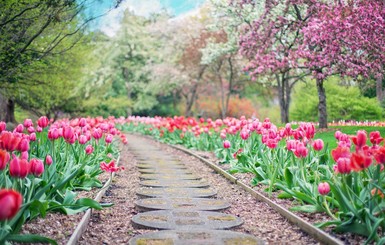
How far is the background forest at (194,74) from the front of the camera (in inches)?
696

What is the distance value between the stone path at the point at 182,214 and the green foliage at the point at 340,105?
50.3 feet

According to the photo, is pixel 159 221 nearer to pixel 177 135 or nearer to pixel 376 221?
pixel 376 221

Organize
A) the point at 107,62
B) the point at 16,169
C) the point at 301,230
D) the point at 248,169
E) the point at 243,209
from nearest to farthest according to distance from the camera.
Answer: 1. the point at 16,169
2. the point at 301,230
3. the point at 243,209
4. the point at 248,169
5. the point at 107,62

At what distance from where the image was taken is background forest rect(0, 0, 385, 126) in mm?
17688

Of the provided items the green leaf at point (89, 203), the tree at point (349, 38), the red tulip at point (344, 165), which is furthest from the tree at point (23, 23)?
the tree at point (349, 38)

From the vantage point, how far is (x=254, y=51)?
18688 mm

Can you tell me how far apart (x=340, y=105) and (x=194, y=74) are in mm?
13791

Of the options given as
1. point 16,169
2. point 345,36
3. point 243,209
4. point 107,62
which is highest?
point 107,62

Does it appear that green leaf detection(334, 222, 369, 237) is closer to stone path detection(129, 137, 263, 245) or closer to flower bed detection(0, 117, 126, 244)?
stone path detection(129, 137, 263, 245)

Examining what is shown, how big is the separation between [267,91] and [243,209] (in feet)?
113

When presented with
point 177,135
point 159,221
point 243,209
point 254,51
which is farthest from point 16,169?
point 254,51

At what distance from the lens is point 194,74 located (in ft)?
113

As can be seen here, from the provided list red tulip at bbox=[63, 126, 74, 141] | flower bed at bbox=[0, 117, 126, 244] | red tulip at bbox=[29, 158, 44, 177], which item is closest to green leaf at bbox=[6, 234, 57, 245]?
flower bed at bbox=[0, 117, 126, 244]

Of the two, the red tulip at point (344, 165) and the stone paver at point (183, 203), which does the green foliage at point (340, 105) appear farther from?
the red tulip at point (344, 165)
